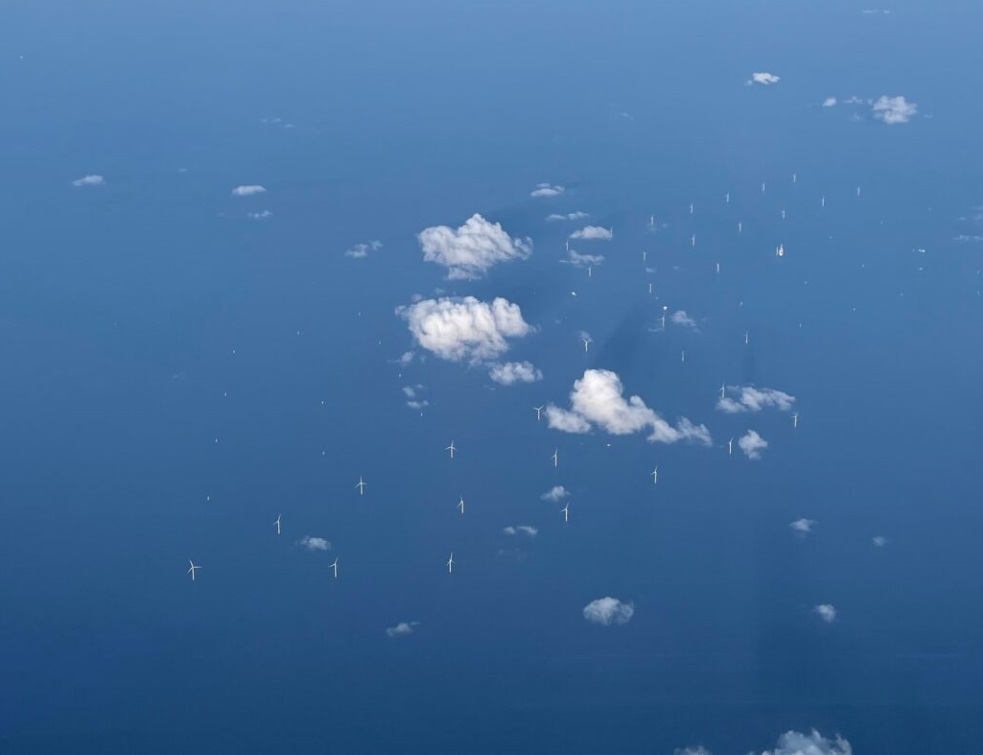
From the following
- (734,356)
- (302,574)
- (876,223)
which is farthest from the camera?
(876,223)

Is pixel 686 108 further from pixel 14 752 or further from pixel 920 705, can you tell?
pixel 14 752

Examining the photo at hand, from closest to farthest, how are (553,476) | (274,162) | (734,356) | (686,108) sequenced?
(553,476), (734,356), (274,162), (686,108)

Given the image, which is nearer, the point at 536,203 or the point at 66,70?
the point at 536,203

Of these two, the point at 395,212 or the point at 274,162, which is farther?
the point at 274,162

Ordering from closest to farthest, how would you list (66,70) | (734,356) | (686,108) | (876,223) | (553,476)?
1. (553,476)
2. (734,356)
3. (876,223)
4. (686,108)
5. (66,70)

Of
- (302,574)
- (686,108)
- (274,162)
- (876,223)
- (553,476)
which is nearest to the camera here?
(302,574)

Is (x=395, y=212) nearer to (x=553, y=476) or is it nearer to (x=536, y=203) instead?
(x=536, y=203)

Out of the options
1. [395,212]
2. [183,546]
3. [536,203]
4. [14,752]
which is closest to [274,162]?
[395,212]

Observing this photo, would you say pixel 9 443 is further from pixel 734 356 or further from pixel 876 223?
pixel 876 223

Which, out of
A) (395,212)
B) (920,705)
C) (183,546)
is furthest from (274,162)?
(920,705)
